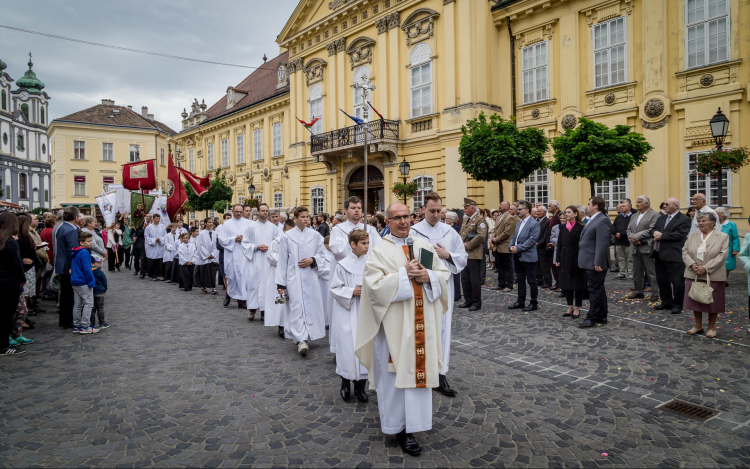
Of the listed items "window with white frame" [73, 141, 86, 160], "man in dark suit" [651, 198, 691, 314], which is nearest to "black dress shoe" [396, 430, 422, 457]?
"man in dark suit" [651, 198, 691, 314]

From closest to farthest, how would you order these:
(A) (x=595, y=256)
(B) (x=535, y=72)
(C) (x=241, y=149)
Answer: (A) (x=595, y=256) → (B) (x=535, y=72) → (C) (x=241, y=149)

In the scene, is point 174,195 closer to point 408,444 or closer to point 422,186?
point 422,186

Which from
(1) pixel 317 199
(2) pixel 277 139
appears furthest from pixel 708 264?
(2) pixel 277 139

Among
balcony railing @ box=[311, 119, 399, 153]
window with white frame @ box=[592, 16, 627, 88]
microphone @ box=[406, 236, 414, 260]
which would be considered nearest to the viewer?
microphone @ box=[406, 236, 414, 260]

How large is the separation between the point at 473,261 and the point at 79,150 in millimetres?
57511

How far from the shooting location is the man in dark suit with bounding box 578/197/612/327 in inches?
288

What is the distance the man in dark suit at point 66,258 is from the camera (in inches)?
311

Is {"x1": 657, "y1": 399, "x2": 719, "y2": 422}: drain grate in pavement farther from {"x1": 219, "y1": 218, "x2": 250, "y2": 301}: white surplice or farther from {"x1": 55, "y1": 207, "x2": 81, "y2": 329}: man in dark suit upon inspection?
{"x1": 55, "y1": 207, "x2": 81, "y2": 329}: man in dark suit

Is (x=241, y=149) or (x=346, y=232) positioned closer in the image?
(x=346, y=232)

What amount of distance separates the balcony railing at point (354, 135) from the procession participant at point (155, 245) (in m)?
9.02

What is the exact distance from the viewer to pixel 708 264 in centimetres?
661

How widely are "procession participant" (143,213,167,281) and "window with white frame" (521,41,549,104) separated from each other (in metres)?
14.7

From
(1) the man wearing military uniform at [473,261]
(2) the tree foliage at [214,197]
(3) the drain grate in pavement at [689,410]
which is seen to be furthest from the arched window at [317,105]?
(3) the drain grate in pavement at [689,410]

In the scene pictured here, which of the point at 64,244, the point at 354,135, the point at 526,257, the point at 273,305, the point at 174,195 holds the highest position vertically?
the point at 354,135
